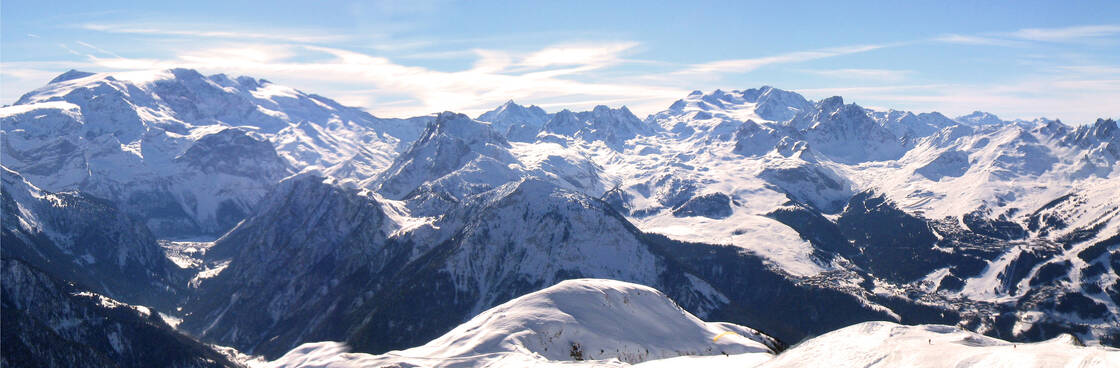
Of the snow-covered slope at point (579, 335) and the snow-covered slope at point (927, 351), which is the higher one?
the snow-covered slope at point (927, 351)

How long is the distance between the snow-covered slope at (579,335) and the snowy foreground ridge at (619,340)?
0.48 feet

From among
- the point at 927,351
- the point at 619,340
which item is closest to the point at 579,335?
the point at 619,340

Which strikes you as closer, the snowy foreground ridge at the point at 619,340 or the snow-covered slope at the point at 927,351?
the snow-covered slope at the point at 927,351

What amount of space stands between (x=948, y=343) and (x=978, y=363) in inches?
192

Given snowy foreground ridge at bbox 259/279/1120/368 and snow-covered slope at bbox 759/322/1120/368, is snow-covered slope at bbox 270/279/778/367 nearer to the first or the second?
snowy foreground ridge at bbox 259/279/1120/368

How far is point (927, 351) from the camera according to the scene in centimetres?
4662

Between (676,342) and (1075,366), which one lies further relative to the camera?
(676,342)

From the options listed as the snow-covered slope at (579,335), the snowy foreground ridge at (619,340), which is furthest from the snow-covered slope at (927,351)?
the snow-covered slope at (579,335)

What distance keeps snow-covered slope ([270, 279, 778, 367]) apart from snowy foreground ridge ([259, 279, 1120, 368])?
0.48 feet

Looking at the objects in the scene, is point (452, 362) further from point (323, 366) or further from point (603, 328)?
point (323, 366)

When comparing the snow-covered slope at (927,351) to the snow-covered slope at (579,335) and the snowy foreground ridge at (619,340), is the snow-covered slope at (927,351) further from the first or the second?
the snow-covered slope at (579,335)

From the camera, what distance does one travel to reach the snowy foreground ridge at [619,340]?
5072 centimetres

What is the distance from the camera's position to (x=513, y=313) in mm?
110812

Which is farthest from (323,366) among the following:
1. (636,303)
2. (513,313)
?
(636,303)
